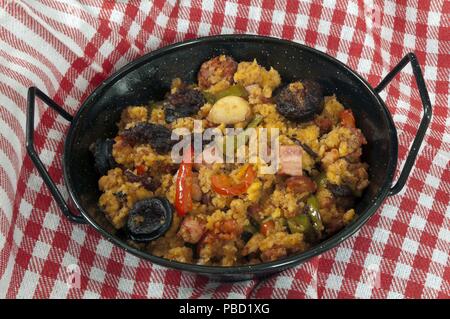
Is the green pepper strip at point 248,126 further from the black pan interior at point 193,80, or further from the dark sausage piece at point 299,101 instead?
the black pan interior at point 193,80

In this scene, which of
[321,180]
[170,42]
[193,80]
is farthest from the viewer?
[170,42]

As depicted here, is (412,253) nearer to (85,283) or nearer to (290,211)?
(290,211)

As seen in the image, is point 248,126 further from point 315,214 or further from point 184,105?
point 315,214

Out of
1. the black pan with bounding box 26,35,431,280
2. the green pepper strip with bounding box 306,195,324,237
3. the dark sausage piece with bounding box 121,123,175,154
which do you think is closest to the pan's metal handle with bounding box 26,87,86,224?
the black pan with bounding box 26,35,431,280

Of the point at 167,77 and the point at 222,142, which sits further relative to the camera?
the point at 167,77

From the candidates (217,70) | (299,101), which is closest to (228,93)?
(217,70)

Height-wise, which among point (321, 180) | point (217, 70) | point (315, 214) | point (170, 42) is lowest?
point (315, 214)

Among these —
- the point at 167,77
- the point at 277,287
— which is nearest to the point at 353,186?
the point at 277,287

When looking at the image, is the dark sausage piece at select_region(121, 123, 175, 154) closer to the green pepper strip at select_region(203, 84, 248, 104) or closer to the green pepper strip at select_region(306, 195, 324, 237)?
the green pepper strip at select_region(203, 84, 248, 104)

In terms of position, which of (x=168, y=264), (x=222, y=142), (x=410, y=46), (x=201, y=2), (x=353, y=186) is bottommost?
(x=168, y=264)
